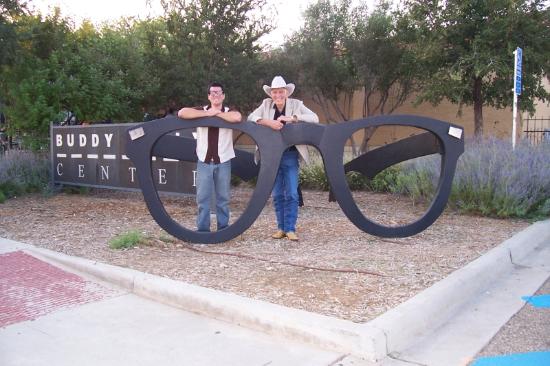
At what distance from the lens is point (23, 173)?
10.3 meters

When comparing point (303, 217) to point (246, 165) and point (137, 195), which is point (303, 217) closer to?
point (246, 165)

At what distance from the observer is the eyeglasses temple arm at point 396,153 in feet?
20.0

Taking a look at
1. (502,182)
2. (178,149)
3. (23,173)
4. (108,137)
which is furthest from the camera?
(23,173)

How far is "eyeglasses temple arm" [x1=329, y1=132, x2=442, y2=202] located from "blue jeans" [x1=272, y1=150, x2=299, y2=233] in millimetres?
450

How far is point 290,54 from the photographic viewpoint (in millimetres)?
18844

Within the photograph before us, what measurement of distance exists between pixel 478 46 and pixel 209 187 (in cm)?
1141

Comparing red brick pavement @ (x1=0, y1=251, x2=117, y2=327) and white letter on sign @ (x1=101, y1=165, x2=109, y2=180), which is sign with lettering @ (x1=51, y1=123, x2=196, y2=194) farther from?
red brick pavement @ (x1=0, y1=251, x2=117, y2=327)

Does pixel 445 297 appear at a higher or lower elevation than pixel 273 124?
lower

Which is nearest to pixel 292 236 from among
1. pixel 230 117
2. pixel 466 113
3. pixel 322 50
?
pixel 230 117

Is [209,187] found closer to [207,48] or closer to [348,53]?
[207,48]

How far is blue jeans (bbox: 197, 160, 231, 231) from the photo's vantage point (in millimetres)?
5754

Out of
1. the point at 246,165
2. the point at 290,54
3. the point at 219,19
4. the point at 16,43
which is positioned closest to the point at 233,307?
the point at 246,165

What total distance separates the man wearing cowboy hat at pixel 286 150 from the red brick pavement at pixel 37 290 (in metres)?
2.18

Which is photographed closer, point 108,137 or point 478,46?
point 108,137
